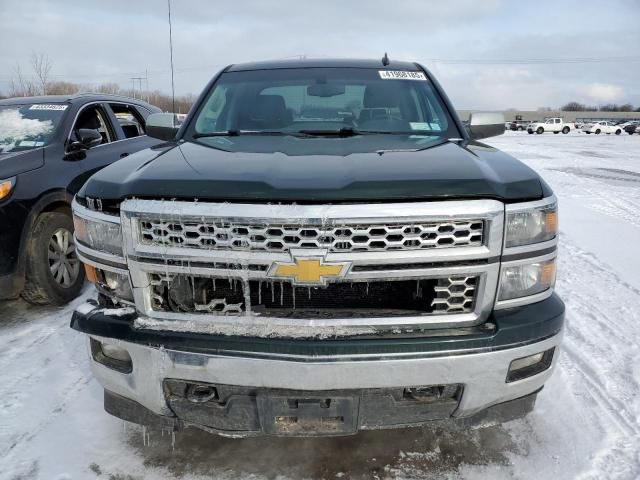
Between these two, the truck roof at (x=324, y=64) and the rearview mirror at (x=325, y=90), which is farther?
the truck roof at (x=324, y=64)

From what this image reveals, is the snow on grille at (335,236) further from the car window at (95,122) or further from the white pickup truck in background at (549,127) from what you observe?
the white pickup truck in background at (549,127)

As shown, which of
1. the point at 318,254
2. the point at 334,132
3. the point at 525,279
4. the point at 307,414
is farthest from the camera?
the point at 334,132

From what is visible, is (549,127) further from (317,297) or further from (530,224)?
(317,297)

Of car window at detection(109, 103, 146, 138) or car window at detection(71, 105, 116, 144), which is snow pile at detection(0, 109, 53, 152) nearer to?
car window at detection(71, 105, 116, 144)

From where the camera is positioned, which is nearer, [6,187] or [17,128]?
[6,187]

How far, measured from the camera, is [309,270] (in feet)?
5.84

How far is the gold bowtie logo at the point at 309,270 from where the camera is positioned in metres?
1.77

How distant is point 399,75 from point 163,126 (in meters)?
1.61

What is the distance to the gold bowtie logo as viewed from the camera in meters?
1.77

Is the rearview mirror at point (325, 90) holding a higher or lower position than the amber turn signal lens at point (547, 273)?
higher

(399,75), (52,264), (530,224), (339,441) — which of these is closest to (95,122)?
(52,264)

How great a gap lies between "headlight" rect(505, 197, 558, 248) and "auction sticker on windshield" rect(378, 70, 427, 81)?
5.84ft

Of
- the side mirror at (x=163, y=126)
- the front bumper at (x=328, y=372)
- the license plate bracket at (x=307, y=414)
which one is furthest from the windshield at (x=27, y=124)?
the license plate bracket at (x=307, y=414)

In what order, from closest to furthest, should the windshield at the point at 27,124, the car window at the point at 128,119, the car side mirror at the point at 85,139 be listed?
the windshield at the point at 27,124 < the car side mirror at the point at 85,139 < the car window at the point at 128,119
